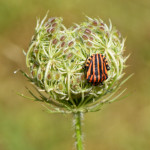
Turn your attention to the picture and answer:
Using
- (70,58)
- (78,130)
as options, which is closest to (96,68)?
(70,58)

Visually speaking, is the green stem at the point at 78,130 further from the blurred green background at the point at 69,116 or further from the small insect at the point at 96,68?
the blurred green background at the point at 69,116

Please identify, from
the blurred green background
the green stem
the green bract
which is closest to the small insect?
the green bract

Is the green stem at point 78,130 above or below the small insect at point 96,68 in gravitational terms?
below

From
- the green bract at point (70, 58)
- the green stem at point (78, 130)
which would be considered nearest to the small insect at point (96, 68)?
the green bract at point (70, 58)

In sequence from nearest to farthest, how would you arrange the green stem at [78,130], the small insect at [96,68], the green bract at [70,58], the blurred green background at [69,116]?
the small insect at [96,68]
the green bract at [70,58]
the green stem at [78,130]
the blurred green background at [69,116]

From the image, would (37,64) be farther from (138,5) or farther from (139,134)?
(138,5)

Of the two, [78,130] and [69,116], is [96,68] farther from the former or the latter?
[69,116]
